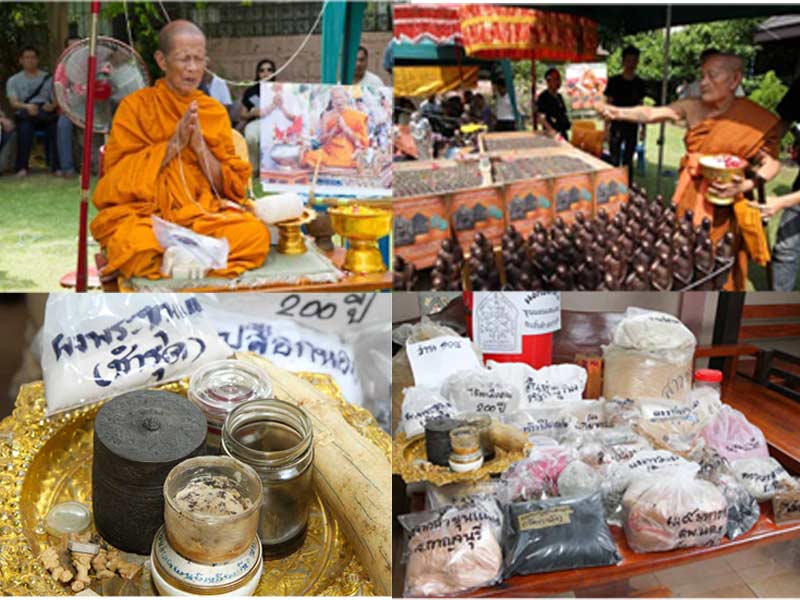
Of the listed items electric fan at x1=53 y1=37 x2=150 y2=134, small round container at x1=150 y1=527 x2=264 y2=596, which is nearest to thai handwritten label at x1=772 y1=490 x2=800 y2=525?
small round container at x1=150 y1=527 x2=264 y2=596

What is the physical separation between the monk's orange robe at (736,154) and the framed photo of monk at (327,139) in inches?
46.6

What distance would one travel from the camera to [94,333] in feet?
3.98

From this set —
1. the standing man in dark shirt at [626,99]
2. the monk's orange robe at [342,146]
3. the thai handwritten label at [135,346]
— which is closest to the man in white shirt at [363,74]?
the monk's orange robe at [342,146]

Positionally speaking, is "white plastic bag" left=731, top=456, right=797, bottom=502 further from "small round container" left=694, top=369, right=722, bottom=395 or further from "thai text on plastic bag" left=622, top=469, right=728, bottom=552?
"small round container" left=694, top=369, right=722, bottom=395

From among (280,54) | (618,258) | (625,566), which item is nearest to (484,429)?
(625,566)

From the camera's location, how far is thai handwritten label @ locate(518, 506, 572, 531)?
47.4 inches

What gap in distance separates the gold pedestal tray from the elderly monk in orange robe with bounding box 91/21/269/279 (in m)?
0.16

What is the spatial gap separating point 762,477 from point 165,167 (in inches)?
79.2

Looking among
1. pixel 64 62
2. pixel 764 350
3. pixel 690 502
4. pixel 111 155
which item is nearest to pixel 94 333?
pixel 690 502

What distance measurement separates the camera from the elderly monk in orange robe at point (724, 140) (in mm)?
1984

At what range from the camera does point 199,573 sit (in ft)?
2.72

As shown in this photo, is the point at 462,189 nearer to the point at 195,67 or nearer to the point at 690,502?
the point at 195,67

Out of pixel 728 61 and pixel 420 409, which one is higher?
pixel 728 61

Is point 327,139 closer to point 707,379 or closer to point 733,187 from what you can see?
point 733,187
